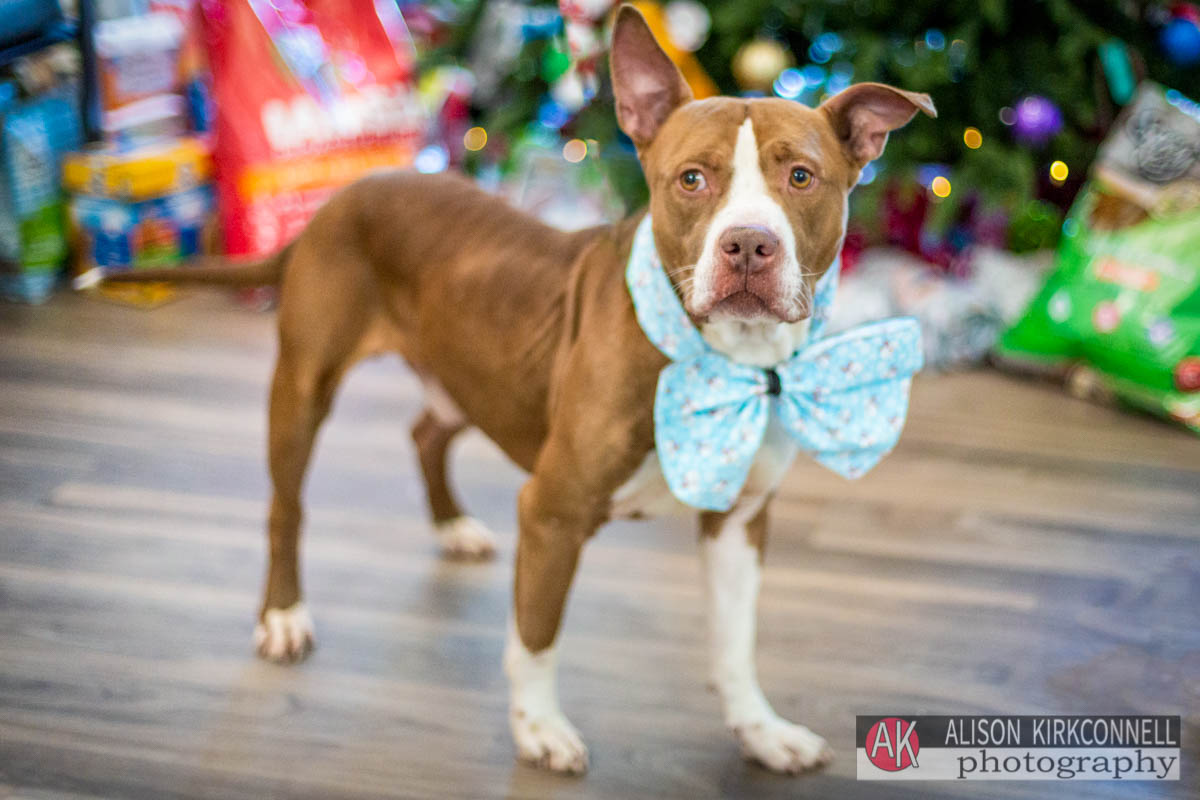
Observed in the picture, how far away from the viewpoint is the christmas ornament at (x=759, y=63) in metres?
3.36

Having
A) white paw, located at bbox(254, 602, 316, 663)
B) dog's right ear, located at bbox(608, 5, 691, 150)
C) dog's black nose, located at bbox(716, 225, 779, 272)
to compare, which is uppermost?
dog's right ear, located at bbox(608, 5, 691, 150)

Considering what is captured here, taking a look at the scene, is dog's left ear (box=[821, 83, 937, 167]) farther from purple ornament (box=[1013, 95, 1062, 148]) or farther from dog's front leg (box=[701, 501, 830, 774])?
purple ornament (box=[1013, 95, 1062, 148])

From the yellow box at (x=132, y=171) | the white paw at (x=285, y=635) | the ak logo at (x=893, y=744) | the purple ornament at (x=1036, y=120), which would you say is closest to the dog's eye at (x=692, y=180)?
the ak logo at (x=893, y=744)

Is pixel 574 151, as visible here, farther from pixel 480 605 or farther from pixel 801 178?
pixel 801 178

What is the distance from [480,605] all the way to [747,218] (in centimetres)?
112

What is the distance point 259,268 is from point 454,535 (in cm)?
68

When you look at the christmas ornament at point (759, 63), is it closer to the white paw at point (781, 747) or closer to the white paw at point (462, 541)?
the white paw at point (462, 541)

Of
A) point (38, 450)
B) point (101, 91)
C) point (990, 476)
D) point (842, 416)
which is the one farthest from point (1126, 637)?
point (101, 91)

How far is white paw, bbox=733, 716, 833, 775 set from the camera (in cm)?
177

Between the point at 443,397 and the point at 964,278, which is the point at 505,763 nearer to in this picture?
the point at 443,397

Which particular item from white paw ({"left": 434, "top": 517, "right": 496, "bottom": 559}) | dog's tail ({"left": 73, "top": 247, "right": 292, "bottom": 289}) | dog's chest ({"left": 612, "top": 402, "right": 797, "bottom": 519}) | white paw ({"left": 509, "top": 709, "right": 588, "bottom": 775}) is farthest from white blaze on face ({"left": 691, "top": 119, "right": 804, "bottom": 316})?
white paw ({"left": 434, "top": 517, "right": 496, "bottom": 559})

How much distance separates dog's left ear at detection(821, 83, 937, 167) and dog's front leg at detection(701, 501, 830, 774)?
0.55 metres

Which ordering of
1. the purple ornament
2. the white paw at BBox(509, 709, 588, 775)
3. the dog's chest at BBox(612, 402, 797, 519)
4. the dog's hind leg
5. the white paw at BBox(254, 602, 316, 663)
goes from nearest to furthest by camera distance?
Answer: the dog's chest at BBox(612, 402, 797, 519) → the white paw at BBox(509, 709, 588, 775) → the white paw at BBox(254, 602, 316, 663) → the dog's hind leg → the purple ornament

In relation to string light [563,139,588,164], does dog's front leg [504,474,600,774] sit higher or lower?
lower
